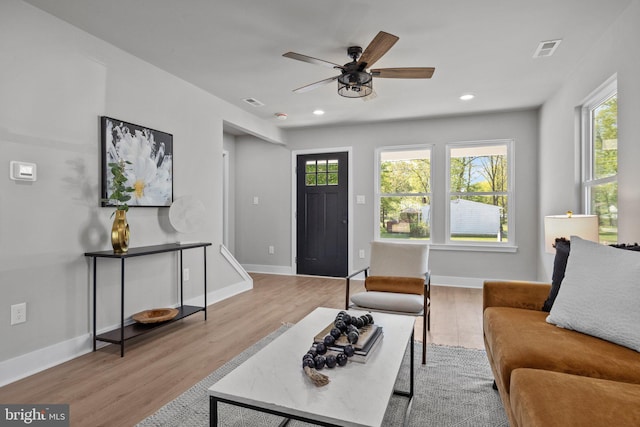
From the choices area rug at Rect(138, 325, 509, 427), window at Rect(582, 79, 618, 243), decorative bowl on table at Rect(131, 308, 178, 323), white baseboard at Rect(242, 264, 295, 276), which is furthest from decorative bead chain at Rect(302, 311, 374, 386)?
white baseboard at Rect(242, 264, 295, 276)

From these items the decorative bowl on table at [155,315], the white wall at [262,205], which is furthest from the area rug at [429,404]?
the white wall at [262,205]

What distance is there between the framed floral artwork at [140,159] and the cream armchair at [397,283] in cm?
202

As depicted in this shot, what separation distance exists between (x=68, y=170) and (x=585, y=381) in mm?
3259

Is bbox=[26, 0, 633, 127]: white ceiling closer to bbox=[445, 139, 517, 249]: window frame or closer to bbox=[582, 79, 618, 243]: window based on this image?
bbox=[582, 79, 618, 243]: window

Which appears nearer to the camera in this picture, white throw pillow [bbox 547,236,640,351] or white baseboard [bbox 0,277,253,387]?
white throw pillow [bbox 547,236,640,351]

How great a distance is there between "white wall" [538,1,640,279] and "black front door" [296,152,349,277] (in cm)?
275

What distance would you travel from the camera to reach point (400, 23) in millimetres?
2664

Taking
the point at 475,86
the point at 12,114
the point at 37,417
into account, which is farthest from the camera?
the point at 475,86

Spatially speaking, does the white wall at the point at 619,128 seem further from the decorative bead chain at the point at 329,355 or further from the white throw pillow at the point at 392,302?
the decorative bead chain at the point at 329,355

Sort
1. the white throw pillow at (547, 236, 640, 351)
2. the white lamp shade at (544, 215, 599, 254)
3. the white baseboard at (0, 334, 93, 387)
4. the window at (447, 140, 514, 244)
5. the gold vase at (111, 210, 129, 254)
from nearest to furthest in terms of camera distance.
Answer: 1. the white throw pillow at (547, 236, 640, 351)
2. the white baseboard at (0, 334, 93, 387)
3. the white lamp shade at (544, 215, 599, 254)
4. the gold vase at (111, 210, 129, 254)
5. the window at (447, 140, 514, 244)

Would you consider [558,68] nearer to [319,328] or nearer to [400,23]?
[400,23]

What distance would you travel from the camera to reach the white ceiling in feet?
8.07

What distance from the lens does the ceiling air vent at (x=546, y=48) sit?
2.96m

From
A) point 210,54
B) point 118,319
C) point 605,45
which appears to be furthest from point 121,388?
point 605,45
